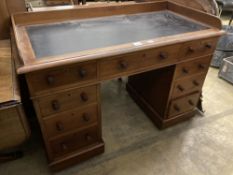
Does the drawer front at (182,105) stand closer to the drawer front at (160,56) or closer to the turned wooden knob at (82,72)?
the drawer front at (160,56)

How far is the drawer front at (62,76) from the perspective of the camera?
2.99ft

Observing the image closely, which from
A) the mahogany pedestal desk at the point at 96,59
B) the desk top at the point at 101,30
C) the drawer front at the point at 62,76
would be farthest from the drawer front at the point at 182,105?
the drawer front at the point at 62,76

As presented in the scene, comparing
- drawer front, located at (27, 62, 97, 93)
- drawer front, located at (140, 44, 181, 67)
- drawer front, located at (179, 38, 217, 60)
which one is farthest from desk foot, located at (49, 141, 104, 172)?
drawer front, located at (179, 38, 217, 60)

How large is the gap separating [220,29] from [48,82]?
1.12m

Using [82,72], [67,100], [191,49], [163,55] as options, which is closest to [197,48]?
[191,49]

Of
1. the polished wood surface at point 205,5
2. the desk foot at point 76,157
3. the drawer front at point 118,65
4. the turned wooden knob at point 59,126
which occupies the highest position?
the polished wood surface at point 205,5

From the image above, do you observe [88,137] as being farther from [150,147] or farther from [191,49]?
[191,49]

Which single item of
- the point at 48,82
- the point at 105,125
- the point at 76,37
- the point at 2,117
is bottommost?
the point at 105,125

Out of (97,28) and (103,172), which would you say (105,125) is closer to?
(103,172)

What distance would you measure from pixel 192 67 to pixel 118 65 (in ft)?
2.06

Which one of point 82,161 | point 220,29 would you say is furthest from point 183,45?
point 82,161

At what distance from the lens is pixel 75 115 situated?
118 centimetres

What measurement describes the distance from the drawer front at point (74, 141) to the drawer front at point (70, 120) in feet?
0.20

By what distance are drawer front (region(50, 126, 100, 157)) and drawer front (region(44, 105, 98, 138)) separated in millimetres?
60
